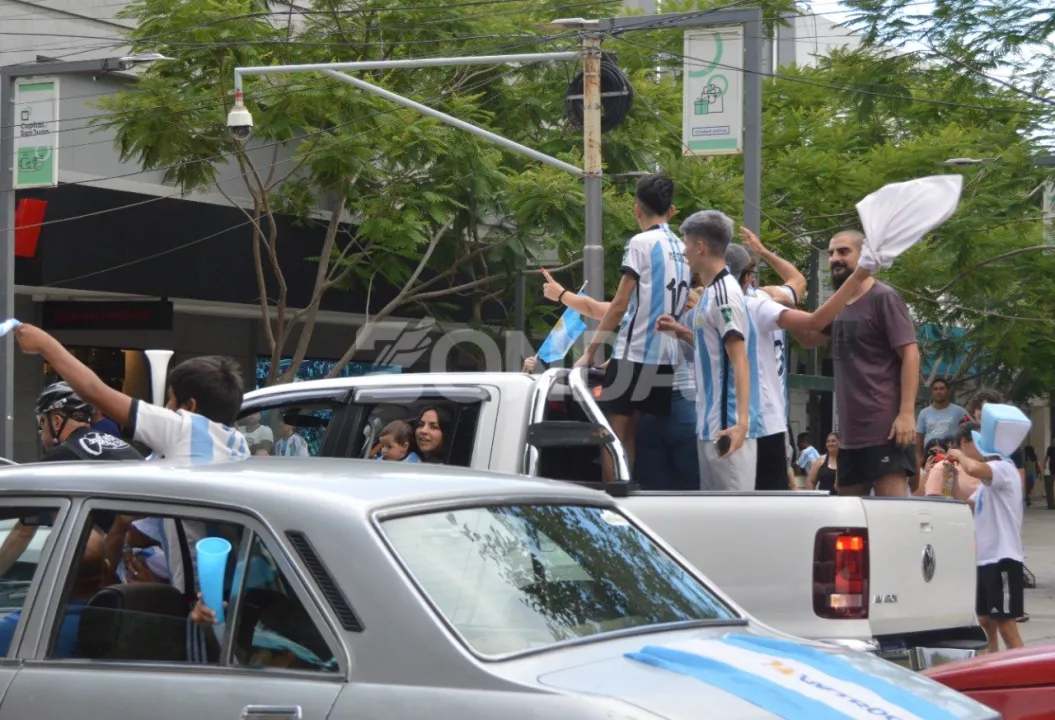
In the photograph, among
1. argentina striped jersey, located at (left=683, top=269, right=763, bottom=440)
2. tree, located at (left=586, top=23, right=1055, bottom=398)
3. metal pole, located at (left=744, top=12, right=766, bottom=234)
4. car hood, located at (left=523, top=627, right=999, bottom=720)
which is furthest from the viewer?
tree, located at (left=586, top=23, right=1055, bottom=398)

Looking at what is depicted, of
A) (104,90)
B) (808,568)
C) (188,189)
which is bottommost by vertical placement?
(808,568)

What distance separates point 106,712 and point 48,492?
2.26ft

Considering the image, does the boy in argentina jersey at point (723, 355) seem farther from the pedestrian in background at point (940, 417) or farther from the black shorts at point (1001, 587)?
the pedestrian in background at point (940, 417)

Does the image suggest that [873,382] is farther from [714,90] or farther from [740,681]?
[714,90]

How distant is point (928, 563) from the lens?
6.41 meters

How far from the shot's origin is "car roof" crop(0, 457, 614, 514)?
3744 millimetres

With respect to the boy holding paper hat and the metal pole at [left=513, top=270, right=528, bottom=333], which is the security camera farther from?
the boy holding paper hat

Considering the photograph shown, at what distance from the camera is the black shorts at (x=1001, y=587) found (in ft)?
Answer: 35.0

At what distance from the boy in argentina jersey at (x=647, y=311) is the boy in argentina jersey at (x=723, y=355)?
9.6 inches

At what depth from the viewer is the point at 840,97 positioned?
17.7 m

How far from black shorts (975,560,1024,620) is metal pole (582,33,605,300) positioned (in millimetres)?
7825

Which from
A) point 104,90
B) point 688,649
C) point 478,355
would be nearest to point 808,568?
point 688,649

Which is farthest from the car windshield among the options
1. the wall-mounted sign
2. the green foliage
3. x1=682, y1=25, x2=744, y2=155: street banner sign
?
the wall-mounted sign

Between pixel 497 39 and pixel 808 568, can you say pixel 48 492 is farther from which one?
pixel 497 39
